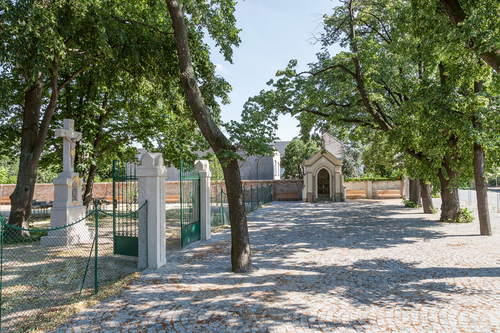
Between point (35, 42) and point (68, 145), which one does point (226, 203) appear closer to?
point (68, 145)

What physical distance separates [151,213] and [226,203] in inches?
570

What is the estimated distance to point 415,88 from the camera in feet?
37.8

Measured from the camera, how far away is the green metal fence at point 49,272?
194 inches

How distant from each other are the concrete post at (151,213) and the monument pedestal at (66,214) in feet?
16.3

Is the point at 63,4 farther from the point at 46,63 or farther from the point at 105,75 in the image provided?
the point at 105,75

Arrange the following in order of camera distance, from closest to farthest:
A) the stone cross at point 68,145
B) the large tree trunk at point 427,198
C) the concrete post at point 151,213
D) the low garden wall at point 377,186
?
1. the concrete post at point 151,213
2. the stone cross at point 68,145
3. the large tree trunk at point 427,198
4. the low garden wall at point 377,186

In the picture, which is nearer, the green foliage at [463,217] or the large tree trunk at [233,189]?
the large tree trunk at [233,189]

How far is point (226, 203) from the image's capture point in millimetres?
21781

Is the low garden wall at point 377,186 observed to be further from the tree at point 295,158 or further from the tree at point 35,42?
the tree at point 35,42

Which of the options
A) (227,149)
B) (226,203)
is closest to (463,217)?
(227,149)

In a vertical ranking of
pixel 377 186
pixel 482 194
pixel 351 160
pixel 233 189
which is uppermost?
pixel 351 160

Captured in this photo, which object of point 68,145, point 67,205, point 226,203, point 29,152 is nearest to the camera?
point 67,205

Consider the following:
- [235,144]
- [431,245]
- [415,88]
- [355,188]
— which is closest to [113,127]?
[235,144]

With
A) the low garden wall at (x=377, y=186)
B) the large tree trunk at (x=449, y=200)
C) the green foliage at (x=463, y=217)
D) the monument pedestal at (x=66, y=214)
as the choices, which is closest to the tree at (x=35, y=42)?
the monument pedestal at (x=66, y=214)
